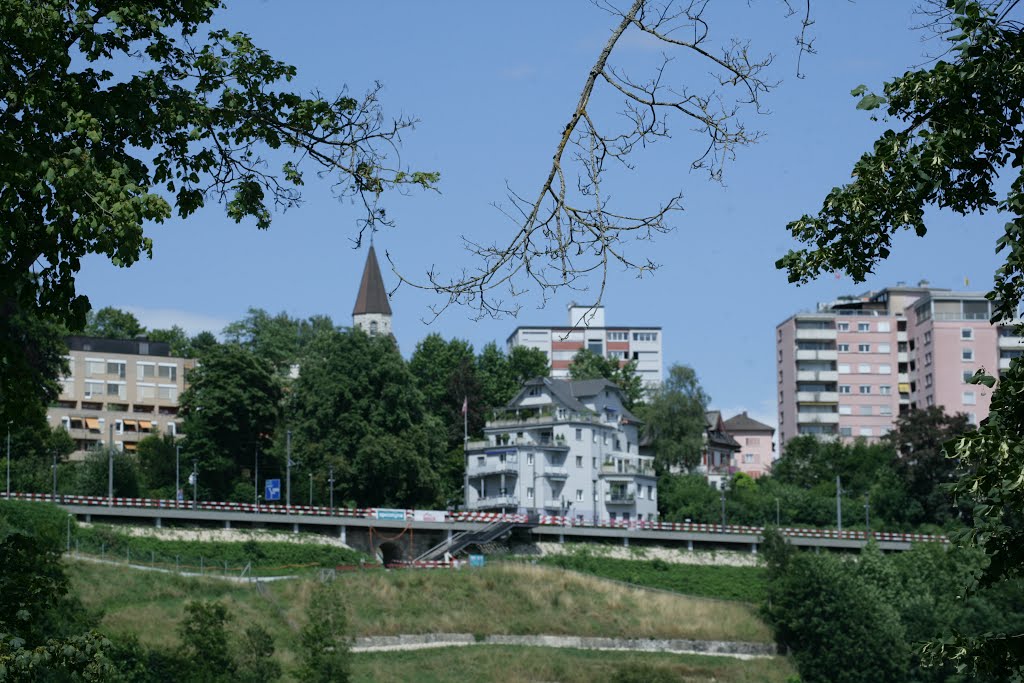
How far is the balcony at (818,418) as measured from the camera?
386ft

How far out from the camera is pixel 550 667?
176ft

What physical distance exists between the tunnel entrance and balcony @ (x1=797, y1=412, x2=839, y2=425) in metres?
50.3

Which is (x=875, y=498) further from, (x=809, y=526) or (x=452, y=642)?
(x=452, y=642)

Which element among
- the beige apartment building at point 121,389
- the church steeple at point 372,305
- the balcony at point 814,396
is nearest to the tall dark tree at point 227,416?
the beige apartment building at point 121,389

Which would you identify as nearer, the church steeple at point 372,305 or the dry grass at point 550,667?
the dry grass at point 550,667

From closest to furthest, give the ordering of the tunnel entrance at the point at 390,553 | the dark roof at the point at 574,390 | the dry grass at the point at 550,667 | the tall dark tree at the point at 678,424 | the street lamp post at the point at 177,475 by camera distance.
→ the dry grass at the point at 550,667 < the tunnel entrance at the point at 390,553 < the street lamp post at the point at 177,475 < the dark roof at the point at 574,390 < the tall dark tree at the point at 678,424

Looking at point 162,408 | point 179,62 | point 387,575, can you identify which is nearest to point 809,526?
point 387,575

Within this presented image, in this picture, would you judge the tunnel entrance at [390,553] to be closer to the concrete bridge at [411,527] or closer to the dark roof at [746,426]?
→ the concrete bridge at [411,527]

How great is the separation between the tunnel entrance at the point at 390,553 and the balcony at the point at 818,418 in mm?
50262

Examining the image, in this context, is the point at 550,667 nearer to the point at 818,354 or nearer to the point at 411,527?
the point at 411,527

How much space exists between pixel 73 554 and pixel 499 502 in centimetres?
3257

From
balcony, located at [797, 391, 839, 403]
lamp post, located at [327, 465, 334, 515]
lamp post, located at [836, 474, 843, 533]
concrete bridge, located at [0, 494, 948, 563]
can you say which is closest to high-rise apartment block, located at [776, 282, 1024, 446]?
balcony, located at [797, 391, 839, 403]

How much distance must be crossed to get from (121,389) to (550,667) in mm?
63782

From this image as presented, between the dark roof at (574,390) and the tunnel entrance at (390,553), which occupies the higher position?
the dark roof at (574,390)
